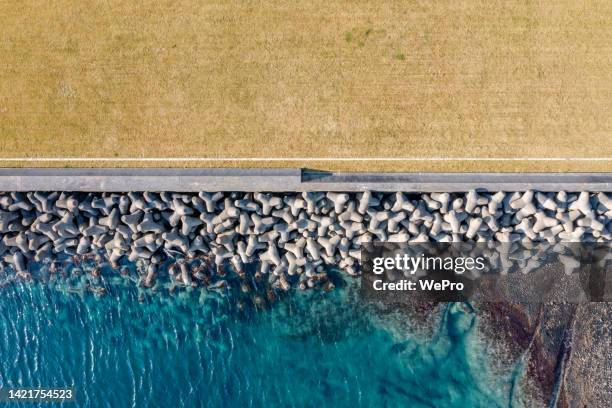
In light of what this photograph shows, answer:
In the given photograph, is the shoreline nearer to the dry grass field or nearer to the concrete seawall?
the concrete seawall

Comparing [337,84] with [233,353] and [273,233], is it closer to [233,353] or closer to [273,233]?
[273,233]

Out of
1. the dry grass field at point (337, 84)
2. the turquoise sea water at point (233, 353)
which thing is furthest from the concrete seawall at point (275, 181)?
the turquoise sea water at point (233, 353)

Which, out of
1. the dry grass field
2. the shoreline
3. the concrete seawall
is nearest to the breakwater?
the shoreline

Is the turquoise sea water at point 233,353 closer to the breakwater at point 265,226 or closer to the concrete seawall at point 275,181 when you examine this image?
the breakwater at point 265,226

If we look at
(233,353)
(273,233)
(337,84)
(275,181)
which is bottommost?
(233,353)

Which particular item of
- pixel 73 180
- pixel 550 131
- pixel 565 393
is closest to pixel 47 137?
pixel 73 180

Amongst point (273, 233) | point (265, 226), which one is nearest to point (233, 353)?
point (273, 233)
